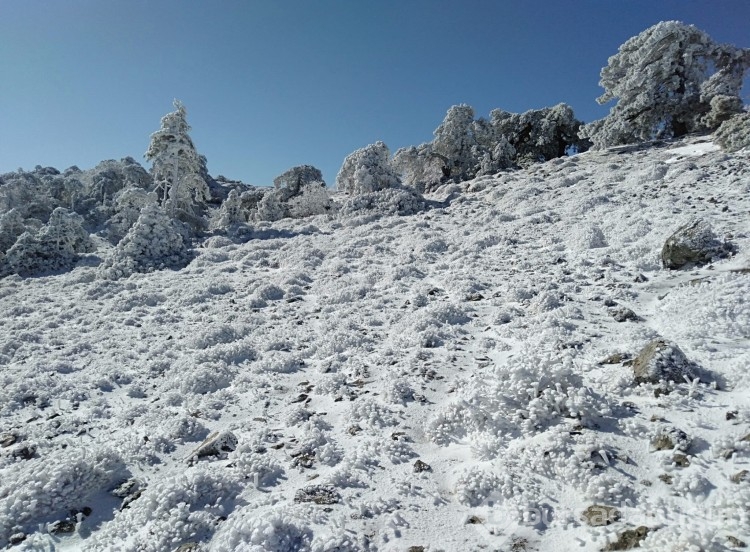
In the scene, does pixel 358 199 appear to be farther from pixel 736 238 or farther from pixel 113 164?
pixel 113 164

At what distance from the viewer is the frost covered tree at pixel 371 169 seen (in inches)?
1411

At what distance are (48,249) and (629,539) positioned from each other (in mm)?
34307

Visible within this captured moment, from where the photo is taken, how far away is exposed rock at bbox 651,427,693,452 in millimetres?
6164

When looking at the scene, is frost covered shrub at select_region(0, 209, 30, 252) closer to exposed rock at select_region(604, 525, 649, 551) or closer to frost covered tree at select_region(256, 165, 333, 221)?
frost covered tree at select_region(256, 165, 333, 221)

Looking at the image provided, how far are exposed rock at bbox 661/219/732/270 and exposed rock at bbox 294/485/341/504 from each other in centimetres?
1152

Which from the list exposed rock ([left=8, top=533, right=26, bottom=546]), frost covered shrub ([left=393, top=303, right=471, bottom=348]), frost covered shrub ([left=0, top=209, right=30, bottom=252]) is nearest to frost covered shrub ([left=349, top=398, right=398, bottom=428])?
frost covered shrub ([left=393, top=303, right=471, bottom=348])

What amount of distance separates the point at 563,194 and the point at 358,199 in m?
14.9

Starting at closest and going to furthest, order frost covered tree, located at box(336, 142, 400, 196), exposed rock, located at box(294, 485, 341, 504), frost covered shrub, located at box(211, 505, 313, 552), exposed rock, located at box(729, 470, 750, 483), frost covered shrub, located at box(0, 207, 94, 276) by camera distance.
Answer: exposed rock, located at box(729, 470, 750, 483) < frost covered shrub, located at box(211, 505, 313, 552) < exposed rock, located at box(294, 485, 341, 504) < frost covered shrub, located at box(0, 207, 94, 276) < frost covered tree, located at box(336, 142, 400, 196)

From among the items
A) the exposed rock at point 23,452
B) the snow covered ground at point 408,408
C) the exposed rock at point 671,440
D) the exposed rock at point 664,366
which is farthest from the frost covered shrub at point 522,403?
the exposed rock at point 23,452

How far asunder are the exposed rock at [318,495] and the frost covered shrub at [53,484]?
360cm

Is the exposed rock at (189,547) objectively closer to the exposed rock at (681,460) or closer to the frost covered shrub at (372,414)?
the frost covered shrub at (372,414)

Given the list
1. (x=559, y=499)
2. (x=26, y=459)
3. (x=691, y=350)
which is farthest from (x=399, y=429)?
(x=26, y=459)

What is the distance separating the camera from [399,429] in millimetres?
8242

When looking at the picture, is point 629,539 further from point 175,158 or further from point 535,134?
Answer: point 535,134
